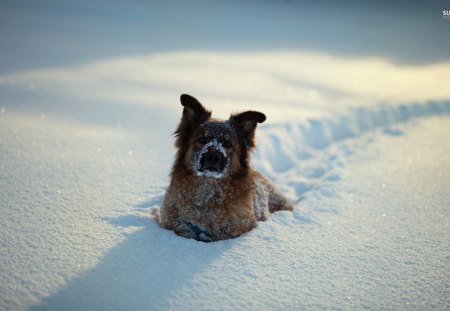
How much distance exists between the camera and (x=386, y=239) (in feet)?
14.9

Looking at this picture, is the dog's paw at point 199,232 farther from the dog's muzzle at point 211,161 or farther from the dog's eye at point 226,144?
the dog's eye at point 226,144

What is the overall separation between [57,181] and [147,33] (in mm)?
12879

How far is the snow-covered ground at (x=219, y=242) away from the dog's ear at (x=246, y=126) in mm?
1105

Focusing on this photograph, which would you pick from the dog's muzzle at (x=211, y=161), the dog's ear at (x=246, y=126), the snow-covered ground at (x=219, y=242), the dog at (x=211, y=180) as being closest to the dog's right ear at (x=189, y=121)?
the dog at (x=211, y=180)

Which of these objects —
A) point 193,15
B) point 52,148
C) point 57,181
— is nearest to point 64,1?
point 193,15

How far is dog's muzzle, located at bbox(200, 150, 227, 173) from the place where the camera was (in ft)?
14.2

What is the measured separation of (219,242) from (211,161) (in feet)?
3.07

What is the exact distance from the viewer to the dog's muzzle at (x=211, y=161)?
14.2 ft

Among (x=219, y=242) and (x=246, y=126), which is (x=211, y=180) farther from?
(x=246, y=126)

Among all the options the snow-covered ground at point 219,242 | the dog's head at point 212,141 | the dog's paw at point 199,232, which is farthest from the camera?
the dog's head at point 212,141

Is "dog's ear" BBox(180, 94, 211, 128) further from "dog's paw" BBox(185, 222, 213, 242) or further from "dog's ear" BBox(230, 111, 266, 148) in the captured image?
"dog's paw" BBox(185, 222, 213, 242)

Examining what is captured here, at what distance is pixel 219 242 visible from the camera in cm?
421

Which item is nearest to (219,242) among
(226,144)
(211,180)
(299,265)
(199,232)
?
(199,232)

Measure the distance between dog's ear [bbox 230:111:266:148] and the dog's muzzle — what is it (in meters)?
0.63
